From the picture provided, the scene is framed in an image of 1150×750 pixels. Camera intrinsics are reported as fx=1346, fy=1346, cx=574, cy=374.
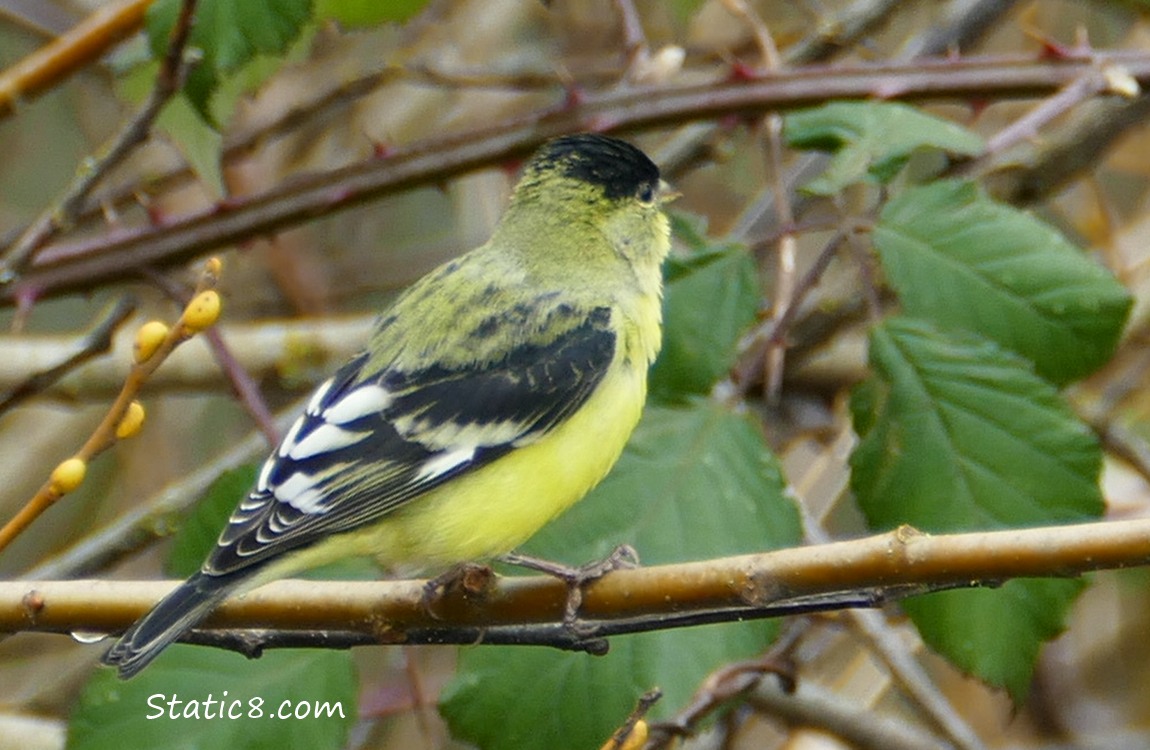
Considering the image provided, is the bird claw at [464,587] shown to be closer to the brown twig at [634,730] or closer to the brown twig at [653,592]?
the brown twig at [653,592]

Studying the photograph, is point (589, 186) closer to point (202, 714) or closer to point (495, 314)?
point (495, 314)

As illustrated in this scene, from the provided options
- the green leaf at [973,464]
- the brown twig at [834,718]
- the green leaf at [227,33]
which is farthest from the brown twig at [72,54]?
the brown twig at [834,718]

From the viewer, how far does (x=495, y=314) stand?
220cm

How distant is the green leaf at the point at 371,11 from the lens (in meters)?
2.15

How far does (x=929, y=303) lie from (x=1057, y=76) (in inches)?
28.2

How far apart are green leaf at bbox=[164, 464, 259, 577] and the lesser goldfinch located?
0.08 m

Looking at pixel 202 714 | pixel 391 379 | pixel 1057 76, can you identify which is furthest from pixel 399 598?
pixel 1057 76

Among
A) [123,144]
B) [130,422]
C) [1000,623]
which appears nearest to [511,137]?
[123,144]

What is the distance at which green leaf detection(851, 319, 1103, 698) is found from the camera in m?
1.76

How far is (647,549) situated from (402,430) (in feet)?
1.37

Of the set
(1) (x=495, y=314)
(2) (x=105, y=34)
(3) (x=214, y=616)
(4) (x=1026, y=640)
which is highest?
(2) (x=105, y=34)

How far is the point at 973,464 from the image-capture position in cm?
185

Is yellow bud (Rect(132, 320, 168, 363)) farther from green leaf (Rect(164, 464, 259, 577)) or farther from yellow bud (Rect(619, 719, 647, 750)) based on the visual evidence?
green leaf (Rect(164, 464, 259, 577))

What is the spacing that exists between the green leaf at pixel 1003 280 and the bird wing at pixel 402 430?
484 mm
